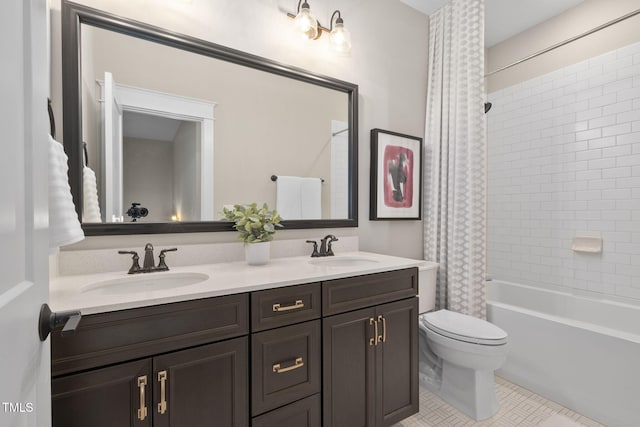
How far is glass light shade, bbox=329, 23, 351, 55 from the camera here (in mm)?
1878

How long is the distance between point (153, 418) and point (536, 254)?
3044mm

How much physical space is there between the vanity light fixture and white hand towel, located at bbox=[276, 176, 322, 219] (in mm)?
874

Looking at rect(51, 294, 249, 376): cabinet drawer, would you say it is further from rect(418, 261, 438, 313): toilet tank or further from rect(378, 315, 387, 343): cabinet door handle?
rect(418, 261, 438, 313): toilet tank

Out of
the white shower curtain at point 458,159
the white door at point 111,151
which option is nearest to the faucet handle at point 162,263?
the white door at point 111,151

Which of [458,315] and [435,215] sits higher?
[435,215]

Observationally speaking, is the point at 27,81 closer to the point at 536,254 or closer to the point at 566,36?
the point at 536,254

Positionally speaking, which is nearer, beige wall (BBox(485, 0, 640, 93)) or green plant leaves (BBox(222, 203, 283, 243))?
green plant leaves (BBox(222, 203, 283, 243))

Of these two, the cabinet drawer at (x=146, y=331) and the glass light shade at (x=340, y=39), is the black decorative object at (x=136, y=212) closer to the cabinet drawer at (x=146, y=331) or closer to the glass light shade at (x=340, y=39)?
the cabinet drawer at (x=146, y=331)

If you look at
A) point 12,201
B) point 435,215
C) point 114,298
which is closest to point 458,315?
point 435,215

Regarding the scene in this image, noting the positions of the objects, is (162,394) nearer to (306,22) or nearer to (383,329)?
(383,329)

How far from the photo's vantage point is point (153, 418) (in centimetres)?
91

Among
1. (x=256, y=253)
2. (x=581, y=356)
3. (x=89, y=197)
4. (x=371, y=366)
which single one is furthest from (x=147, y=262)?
(x=581, y=356)

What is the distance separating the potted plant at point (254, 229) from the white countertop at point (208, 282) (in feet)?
0.20

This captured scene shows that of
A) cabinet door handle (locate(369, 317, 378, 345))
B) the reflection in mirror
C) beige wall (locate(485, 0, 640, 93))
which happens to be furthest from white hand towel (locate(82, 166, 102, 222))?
beige wall (locate(485, 0, 640, 93))
